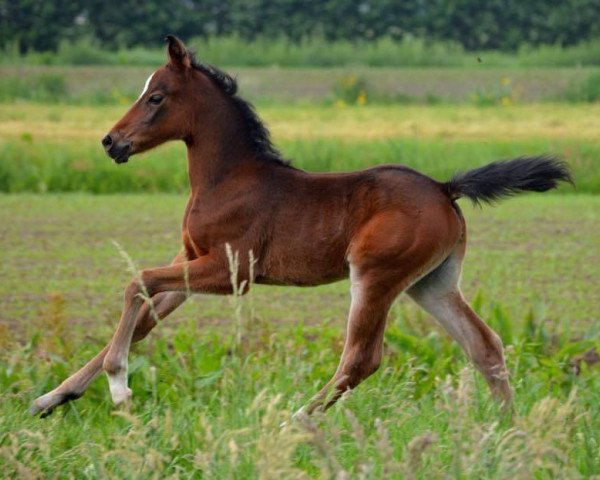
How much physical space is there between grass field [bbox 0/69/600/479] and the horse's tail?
2.91 ft

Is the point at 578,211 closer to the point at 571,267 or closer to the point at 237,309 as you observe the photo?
the point at 571,267

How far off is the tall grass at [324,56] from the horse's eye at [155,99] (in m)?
30.3

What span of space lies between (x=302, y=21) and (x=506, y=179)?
131 feet

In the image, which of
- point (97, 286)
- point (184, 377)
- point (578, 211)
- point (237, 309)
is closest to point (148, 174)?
point (578, 211)

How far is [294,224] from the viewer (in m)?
6.80

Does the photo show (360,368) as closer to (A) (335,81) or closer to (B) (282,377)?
(B) (282,377)

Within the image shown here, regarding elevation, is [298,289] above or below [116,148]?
below

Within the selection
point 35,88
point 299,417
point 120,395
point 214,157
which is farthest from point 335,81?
point 299,417

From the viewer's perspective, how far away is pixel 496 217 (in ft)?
56.3

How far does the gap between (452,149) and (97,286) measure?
8927 mm

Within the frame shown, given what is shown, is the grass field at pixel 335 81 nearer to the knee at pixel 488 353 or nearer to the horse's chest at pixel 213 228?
the horse's chest at pixel 213 228

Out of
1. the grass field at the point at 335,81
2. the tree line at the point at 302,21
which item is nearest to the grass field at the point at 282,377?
the grass field at the point at 335,81

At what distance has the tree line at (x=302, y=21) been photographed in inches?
1711

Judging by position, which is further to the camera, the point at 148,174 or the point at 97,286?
the point at 148,174
